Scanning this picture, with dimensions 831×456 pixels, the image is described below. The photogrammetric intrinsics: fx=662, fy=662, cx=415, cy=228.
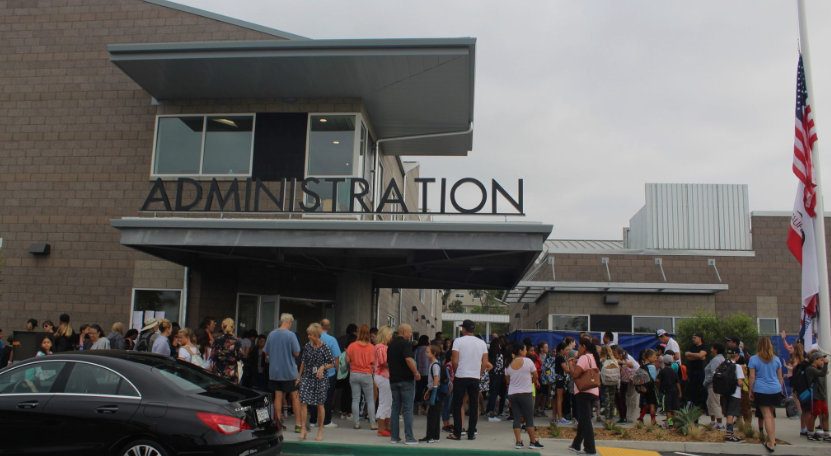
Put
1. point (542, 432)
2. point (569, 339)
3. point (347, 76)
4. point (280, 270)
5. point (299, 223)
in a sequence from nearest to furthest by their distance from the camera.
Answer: point (542, 432) → point (299, 223) → point (569, 339) → point (347, 76) → point (280, 270)

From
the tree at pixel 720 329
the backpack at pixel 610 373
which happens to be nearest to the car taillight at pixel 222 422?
the backpack at pixel 610 373

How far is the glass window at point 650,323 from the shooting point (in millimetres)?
24797

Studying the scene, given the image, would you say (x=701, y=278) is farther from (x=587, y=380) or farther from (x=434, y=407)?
(x=434, y=407)

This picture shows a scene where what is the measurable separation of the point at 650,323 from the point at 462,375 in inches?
653

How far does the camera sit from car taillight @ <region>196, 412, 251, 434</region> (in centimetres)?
712

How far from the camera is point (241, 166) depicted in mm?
16375

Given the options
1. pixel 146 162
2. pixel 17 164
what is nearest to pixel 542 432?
pixel 146 162

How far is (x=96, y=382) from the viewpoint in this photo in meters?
7.51

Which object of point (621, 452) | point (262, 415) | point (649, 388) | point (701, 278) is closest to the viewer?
point (262, 415)

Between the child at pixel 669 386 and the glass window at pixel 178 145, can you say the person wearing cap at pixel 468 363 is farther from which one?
the glass window at pixel 178 145

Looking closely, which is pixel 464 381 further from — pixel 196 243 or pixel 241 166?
pixel 241 166

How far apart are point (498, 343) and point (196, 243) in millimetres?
6711

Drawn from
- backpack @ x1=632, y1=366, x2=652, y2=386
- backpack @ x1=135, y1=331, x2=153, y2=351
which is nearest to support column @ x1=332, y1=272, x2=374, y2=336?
backpack @ x1=135, y1=331, x2=153, y2=351

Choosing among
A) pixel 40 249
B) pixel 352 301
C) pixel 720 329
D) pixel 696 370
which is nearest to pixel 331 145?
pixel 352 301
